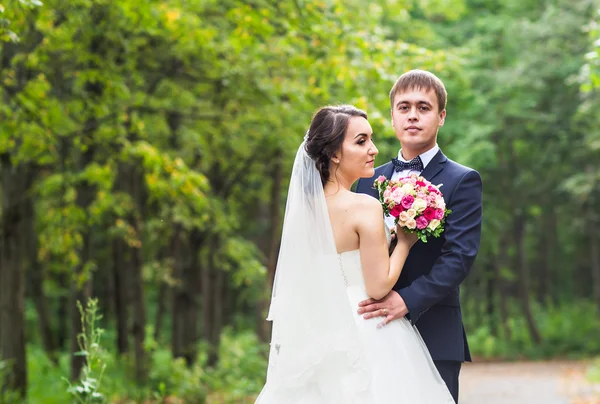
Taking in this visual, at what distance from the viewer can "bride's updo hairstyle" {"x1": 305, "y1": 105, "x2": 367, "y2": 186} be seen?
4.08 metres

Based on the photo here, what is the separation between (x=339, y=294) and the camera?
402cm

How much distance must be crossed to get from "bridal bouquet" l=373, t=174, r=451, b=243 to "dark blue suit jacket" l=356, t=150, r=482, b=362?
14 cm

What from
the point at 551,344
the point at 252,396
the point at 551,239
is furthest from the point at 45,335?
the point at 551,239

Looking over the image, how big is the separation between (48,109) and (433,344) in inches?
242

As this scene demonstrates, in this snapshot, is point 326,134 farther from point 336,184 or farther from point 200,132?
point 200,132

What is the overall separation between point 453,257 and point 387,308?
415 millimetres

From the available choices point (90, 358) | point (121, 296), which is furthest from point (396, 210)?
point (121, 296)

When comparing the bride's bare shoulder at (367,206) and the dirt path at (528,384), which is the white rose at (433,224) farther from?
the dirt path at (528,384)

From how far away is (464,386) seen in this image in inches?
665

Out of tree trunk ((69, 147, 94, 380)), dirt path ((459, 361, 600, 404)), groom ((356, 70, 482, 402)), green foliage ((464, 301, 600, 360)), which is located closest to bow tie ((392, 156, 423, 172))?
groom ((356, 70, 482, 402))

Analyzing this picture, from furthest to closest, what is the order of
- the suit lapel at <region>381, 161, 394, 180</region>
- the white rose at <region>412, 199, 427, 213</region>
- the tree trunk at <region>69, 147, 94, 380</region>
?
1. the tree trunk at <region>69, 147, 94, 380</region>
2. the suit lapel at <region>381, 161, 394, 180</region>
3. the white rose at <region>412, 199, 427, 213</region>

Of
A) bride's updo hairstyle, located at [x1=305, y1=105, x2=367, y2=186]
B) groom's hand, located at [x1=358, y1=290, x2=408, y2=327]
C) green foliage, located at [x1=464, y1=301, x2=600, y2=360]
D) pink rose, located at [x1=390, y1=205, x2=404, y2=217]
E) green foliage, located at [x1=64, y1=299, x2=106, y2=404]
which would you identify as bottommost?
green foliage, located at [x1=464, y1=301, x2=600, y2=360]

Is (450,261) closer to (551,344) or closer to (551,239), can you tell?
(551,344)

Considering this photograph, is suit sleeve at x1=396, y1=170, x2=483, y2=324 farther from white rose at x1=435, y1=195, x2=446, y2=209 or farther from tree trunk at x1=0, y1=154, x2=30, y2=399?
tree trunk at x1=0, y1=154, x2=30, y2=399
